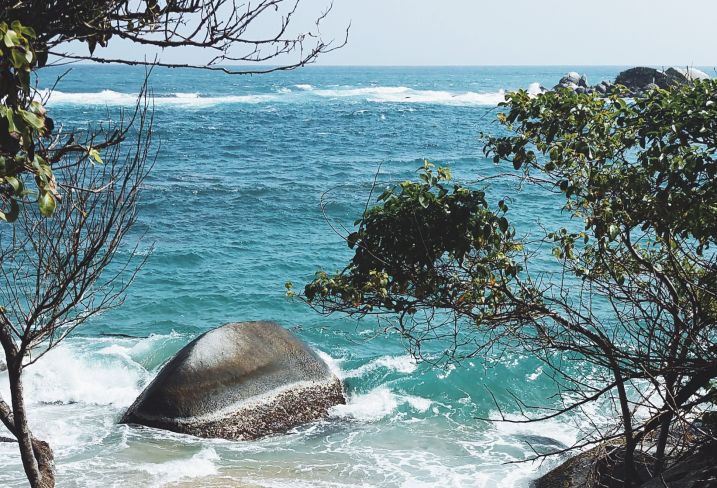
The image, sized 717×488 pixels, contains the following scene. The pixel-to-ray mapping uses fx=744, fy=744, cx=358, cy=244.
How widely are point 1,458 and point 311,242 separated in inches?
497

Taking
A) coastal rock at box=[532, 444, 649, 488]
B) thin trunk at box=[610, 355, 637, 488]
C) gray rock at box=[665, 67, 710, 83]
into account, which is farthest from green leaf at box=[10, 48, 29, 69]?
coastal rock at box=[532, 444, 649, 488]

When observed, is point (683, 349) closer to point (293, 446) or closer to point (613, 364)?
point (613, 364)

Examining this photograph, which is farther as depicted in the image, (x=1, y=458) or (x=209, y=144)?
(x=209, y=144)

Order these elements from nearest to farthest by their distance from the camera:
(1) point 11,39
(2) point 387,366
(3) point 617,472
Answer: (1) point 11,39 < (3) point 617,472 < (2) point 387,366

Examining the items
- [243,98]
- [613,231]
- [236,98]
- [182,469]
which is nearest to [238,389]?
[182,469]

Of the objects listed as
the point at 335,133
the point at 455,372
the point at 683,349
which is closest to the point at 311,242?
the point at 455,372

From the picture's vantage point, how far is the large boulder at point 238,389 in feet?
35.3

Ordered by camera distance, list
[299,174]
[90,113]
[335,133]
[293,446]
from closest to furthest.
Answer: [293,446] → [299,174] → [335,133] → [90,113]

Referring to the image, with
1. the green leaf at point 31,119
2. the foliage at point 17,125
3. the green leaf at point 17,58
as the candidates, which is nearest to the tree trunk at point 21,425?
the foliage at point 17,125

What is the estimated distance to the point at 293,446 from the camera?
10555 mm

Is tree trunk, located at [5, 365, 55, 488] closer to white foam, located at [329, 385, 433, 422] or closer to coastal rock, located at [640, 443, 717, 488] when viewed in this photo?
coastal rock, located at [640, 443, 717, 488]

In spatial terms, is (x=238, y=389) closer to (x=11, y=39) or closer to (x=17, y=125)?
(x=17, y=125)

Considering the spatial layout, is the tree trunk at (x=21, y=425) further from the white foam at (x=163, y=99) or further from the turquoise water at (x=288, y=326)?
the white foam at (x=163, y=99)

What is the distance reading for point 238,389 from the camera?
1102 centimetres
